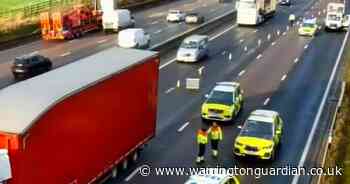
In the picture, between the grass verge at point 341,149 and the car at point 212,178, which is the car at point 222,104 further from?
the car at point 212,178

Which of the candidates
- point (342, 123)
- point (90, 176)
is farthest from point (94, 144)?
point (342, 123)

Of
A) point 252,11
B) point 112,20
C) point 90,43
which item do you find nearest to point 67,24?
point 90,43

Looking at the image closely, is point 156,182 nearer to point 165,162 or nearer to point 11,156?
point 165,162

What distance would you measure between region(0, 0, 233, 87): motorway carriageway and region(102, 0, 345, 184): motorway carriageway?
5265mm

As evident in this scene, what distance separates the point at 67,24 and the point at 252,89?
23.9 meters

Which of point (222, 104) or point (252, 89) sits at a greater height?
point (222, 104)

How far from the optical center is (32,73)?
4034 centimetres

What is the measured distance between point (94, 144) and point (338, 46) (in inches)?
1579

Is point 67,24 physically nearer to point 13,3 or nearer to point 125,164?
point 13,3

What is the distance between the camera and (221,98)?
3141 cm

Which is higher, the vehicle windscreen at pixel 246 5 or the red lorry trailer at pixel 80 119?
the red lorry trailer at pixel 80 119

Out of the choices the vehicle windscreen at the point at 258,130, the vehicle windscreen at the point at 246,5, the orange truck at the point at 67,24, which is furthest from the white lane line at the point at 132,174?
the vehicle windscreen at the point at 246,5

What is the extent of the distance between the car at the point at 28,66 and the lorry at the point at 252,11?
29.7 meters

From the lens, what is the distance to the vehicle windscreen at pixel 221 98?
102ft
